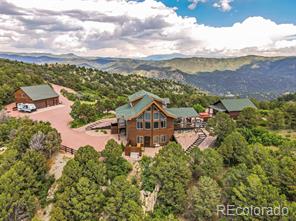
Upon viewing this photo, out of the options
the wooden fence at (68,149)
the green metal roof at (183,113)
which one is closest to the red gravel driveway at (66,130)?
the wooden fence at (68,149)

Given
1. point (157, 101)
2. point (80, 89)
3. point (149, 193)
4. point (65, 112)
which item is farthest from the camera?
point (80, 89)

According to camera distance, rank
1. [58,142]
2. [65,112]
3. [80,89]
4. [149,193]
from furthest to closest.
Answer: [80,89] → [65,112] → [58,142] → [149,193]

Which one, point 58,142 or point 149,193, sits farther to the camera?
point 58,142

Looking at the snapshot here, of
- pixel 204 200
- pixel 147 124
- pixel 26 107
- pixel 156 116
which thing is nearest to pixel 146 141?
pixel 147 124

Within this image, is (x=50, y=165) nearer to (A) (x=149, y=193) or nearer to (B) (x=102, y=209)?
(B) (x=102, y=209)

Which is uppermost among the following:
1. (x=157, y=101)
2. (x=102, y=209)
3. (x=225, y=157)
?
(x=157, y=101)

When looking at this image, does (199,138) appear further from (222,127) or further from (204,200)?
(204,200)

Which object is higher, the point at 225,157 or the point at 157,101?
the point at 157,101

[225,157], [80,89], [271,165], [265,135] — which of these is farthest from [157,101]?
[80,89]
